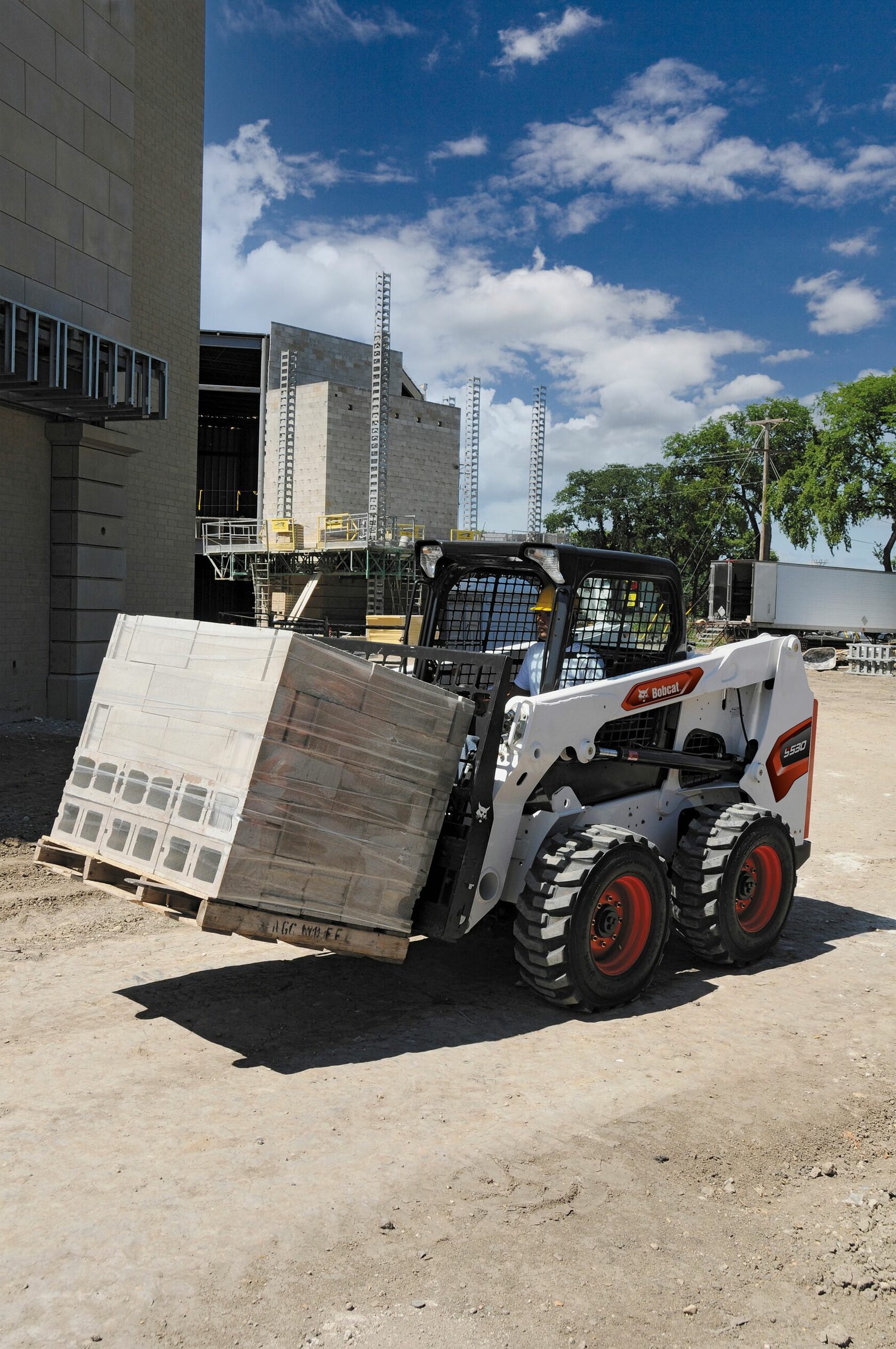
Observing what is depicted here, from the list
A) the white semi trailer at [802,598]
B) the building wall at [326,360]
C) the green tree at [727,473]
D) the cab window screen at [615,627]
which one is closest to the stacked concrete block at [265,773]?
the cab window screen at [615,627]

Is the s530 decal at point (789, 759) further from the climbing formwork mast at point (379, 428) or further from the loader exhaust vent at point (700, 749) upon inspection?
the climbing formwork mast at point (379, 428)

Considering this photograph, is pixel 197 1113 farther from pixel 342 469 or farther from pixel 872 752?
pixel 342 469

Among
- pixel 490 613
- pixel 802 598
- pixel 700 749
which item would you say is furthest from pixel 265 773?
pixel 802 598

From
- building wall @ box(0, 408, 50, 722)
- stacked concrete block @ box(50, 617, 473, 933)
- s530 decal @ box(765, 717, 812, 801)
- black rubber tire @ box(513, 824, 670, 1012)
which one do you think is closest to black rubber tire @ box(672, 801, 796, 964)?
s530 decal @ box(765, 717, 812, 801)

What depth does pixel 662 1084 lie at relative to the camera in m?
4.88

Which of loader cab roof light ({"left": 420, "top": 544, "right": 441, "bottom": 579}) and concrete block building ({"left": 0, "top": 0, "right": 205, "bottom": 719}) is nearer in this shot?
loader cab roof light ({"left": 420, "top": 544, "right": 441, "bottom": 579})

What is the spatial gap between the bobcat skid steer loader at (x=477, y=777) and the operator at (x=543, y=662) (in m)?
0.02

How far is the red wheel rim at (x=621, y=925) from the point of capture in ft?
18.5

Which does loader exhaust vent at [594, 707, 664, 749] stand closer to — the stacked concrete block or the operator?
the operator

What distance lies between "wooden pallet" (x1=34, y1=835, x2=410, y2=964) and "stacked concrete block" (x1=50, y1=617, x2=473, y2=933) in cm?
4

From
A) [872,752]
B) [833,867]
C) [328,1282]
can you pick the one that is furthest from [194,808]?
[872,752]

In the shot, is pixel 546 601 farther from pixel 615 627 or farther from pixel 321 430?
pixel 321 430

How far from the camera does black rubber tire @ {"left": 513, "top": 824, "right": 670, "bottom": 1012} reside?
542cm

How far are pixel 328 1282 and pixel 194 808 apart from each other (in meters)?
2.03
